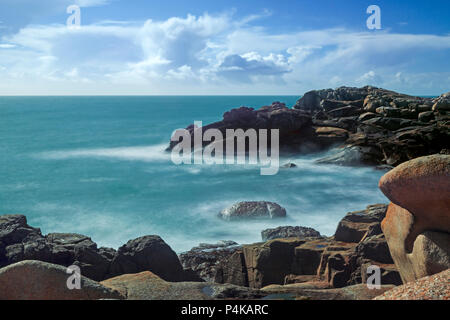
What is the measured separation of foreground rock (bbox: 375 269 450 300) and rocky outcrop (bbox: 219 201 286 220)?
12.4 m

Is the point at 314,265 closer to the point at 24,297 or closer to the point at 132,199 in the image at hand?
the point at 24,297

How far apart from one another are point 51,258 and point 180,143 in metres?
29.1

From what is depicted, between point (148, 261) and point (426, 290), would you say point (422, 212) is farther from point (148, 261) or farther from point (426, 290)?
point (148, 261)

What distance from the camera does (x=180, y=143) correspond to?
39.4 metres

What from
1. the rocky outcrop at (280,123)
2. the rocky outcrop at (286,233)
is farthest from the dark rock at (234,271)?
the rocky outcrop at (280,123)

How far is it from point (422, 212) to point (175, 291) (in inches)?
188

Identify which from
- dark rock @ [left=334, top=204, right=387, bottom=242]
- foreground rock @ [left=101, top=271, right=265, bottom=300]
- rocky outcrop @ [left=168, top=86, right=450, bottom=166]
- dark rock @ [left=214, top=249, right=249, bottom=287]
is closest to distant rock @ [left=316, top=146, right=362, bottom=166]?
rocky outcrop @ [left=168, top=86, right=450, bottom=166]

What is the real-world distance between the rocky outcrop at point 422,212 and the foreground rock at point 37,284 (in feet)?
18.0

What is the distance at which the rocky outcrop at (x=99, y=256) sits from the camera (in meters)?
10.2

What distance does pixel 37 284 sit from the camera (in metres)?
6.49

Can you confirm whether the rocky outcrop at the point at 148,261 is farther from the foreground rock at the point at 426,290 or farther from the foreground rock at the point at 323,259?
the foreground rock at the point at 426,290

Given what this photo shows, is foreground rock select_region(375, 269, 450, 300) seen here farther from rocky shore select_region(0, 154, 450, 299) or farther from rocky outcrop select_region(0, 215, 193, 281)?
rocky outcrop select_region(0, 215, 193, 281)
